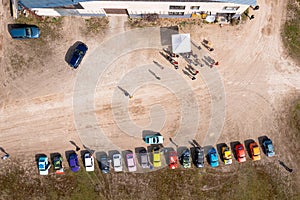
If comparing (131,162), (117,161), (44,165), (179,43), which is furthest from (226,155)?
(44,165)

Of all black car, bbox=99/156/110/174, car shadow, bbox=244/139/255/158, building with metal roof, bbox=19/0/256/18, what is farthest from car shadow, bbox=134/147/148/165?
building with metal roof, bbox=19/0/256/18

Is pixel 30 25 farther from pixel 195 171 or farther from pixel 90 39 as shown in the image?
pixel 195 171

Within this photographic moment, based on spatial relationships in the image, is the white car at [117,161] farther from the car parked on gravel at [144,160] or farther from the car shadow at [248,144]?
the car shadow at [248,144]

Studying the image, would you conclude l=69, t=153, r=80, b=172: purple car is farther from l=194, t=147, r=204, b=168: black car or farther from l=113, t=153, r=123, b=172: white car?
l=194, t=147, r=204, b=168: black car

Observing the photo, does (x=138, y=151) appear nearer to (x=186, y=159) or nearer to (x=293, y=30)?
(x=186, y=159)

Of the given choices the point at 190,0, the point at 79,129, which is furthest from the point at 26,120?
the point at 190,0

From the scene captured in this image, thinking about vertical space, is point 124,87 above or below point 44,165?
above
